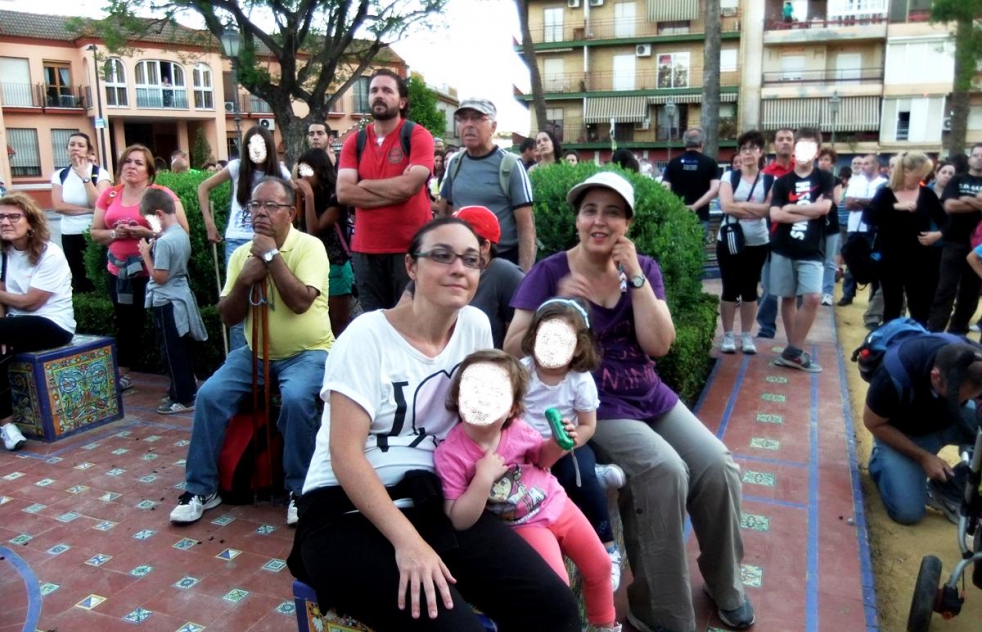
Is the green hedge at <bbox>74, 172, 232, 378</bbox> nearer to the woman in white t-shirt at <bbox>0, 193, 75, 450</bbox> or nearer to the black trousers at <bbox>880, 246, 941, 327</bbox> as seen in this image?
the woman in white t-shirt at <bbox>0, 193, 75, 450</bbox>

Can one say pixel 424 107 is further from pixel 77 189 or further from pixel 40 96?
pixel 77 189

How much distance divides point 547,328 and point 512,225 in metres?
2.11

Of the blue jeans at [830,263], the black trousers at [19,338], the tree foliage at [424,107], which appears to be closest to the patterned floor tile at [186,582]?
the black trousers at [19,338]

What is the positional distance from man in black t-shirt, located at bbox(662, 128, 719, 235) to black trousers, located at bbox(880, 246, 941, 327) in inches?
69.4

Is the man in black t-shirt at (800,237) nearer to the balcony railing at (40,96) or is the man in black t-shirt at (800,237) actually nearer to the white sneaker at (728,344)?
the white sneaker at (728,344)

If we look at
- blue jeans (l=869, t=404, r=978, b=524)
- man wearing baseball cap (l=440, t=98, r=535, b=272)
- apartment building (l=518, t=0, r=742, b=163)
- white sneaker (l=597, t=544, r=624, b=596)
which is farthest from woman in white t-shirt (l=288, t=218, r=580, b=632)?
apartment building (l=518, t=0, r=742, b=163)

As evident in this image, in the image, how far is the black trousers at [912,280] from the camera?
666 cm

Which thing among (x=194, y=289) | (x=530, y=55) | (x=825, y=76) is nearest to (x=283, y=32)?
(x=530, y=55)

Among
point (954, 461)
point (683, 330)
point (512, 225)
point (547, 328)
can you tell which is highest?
point (512, 225)

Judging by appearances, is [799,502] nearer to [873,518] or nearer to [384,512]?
[873,518]

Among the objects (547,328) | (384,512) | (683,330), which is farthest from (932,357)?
(384,512)

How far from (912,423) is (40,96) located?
38042 mm

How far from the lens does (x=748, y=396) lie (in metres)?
5.56

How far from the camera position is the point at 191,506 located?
3.72 metres
